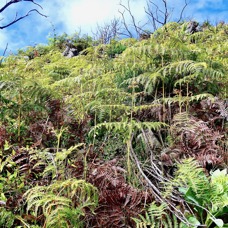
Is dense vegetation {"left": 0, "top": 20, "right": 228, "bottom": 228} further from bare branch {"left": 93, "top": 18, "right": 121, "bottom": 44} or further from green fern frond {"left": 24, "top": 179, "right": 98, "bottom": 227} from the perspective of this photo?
bare branch {"left": 93, "top": 18, "right": 121, "bottom": 44}

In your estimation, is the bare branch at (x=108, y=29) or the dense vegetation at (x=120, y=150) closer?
the dense vegetation at (x=120, y=150)

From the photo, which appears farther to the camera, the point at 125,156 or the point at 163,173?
the point at 125,156

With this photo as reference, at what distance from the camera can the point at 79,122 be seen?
8.23 ft

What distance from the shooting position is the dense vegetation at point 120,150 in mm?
1508

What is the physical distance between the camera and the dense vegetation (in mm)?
1508

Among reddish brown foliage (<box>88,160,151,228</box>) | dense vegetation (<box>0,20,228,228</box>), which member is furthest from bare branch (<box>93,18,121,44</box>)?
reddish brown foliage (<box>88,160,151,228</box>)

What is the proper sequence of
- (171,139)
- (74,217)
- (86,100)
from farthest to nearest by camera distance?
(86,100)
(171,139)
(74,217)

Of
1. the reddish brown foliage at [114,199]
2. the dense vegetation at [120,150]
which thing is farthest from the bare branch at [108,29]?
the reddish brown foliage at [114,199]

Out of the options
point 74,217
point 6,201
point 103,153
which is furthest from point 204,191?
point 6,201

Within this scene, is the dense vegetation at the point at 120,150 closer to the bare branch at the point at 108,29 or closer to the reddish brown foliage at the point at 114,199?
the reddish brown foliage at the point at 114,199

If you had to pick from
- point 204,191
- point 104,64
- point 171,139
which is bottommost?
point 204,191

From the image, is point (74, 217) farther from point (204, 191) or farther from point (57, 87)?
point (57, 87)

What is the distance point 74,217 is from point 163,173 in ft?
2.41

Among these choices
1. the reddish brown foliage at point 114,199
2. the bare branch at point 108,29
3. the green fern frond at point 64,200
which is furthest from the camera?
the bare branch at point 108,29
